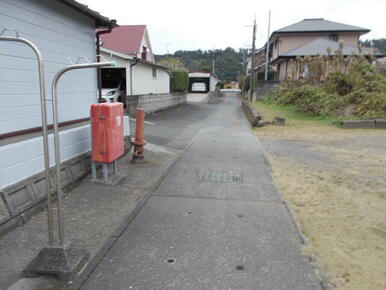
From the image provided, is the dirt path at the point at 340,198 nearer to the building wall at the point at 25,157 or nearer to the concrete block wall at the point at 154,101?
the building wall at the point at 25,157

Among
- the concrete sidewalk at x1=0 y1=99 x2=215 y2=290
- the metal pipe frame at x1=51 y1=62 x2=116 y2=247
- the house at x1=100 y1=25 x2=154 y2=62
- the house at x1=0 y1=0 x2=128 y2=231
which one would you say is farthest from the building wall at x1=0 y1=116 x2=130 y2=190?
the house at x1=100 y1=25 x2=154 y2=62

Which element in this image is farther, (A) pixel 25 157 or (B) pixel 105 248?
(A) pixel 25 157

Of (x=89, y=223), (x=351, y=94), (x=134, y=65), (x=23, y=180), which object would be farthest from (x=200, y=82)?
(x=89, y=223)

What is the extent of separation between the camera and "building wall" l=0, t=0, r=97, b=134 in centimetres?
402

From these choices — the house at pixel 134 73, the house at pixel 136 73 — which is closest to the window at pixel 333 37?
the house at pixel 136 73

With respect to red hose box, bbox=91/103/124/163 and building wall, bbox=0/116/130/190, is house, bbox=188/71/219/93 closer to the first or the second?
red hose box, bbox=91/103/124/163

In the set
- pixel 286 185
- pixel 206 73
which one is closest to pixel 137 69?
pixel 286 185

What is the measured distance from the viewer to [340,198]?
4.54 meters

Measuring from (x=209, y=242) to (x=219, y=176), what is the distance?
8.26 ft

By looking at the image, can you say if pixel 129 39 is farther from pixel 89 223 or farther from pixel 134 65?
pixel 89 223

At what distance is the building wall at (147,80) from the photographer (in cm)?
1708

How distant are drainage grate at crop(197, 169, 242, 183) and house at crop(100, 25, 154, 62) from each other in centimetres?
2032

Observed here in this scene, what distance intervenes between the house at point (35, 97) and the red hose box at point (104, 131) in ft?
1.59

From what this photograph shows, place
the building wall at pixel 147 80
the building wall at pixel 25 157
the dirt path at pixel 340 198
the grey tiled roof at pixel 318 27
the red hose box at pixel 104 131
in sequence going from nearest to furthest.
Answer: the dirt path at pixel 340 198
the building wall at pixel 25 157
the red hose box at pixel 104 131
the building wall at pixel 147 80
the grey tiled roof at pixel 318 27
